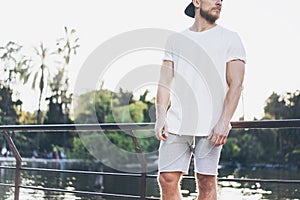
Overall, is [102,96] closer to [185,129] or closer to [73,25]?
[73,25]

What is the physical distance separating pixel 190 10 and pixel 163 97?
370mm

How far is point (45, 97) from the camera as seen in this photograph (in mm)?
29656

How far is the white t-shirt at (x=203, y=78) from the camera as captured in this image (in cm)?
180

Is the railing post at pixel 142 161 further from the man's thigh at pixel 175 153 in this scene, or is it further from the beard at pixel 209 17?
the beard at pixel 209 17

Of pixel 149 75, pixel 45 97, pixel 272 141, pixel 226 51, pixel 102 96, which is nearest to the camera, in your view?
pixel 226 51

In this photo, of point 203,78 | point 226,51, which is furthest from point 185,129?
point 226,51

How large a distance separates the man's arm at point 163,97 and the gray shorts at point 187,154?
4 cm

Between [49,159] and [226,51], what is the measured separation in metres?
30.4

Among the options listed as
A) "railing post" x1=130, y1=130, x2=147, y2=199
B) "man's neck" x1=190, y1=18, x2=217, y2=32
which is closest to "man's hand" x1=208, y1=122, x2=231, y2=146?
"man's neck" x1=190, y1=18, x2=217, y2=32

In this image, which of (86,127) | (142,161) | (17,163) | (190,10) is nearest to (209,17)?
(190,10)

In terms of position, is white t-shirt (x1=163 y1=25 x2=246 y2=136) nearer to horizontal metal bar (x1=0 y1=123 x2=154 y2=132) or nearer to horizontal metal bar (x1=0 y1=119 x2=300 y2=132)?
horizontal metal bar (x1=0 y1=119 x2=300 y2=132)

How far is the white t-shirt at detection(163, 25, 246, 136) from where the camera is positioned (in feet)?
5.90

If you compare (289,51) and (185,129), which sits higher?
(289,51)

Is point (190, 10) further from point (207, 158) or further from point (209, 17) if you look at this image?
point (207, 158)
